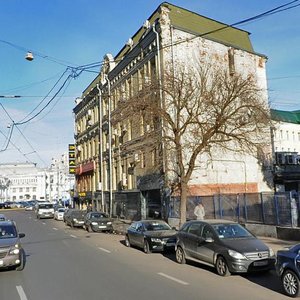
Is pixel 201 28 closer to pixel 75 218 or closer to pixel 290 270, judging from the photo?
pixel 75 218

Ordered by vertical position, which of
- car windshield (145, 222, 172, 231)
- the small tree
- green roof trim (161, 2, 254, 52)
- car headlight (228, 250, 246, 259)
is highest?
green roof trim (161, 2, 254, 52)

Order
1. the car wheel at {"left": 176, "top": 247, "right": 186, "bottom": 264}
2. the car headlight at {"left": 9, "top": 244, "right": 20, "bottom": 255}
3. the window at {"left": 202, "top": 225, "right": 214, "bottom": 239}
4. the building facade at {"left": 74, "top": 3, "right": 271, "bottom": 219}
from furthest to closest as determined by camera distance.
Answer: the building facade at {"left": 74, "top": 3, "right": 271, "bottom": 219} < the car wheel at {"left": 176, "top": 247, "right": 186, "bottom": 264} < the window at {"left": 202, "top": 225, "right": 214, "bottom": 239} < the car headlight at {"left": 9, "top": 244, "right": 20, "bottom": 255}

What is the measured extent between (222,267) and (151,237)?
18.2 feet

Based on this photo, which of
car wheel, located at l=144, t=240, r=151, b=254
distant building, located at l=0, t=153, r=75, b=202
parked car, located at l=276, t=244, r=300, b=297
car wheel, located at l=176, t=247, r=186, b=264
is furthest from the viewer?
distant building, located at l=0, t=153, r=75, b=202

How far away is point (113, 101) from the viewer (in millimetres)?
41312

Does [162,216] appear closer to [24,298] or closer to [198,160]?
[198,160]

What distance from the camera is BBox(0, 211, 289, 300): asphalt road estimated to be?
9141mm

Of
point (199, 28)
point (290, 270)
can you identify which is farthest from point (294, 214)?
point (199, 28)

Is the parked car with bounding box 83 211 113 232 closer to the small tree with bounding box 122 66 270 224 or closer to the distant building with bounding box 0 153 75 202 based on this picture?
the small tree with bounding box 122 66 270 224

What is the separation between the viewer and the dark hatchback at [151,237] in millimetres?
16688

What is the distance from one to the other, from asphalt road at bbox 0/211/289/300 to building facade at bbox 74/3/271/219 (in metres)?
10.4

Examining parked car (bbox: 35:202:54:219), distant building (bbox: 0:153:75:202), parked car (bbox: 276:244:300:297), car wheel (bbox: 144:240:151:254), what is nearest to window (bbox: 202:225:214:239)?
parked car (bbox: 276:244:300:297)

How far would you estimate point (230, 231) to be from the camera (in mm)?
12844

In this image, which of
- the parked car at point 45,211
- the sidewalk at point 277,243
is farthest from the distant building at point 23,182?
the sidewalk at point 277,243
